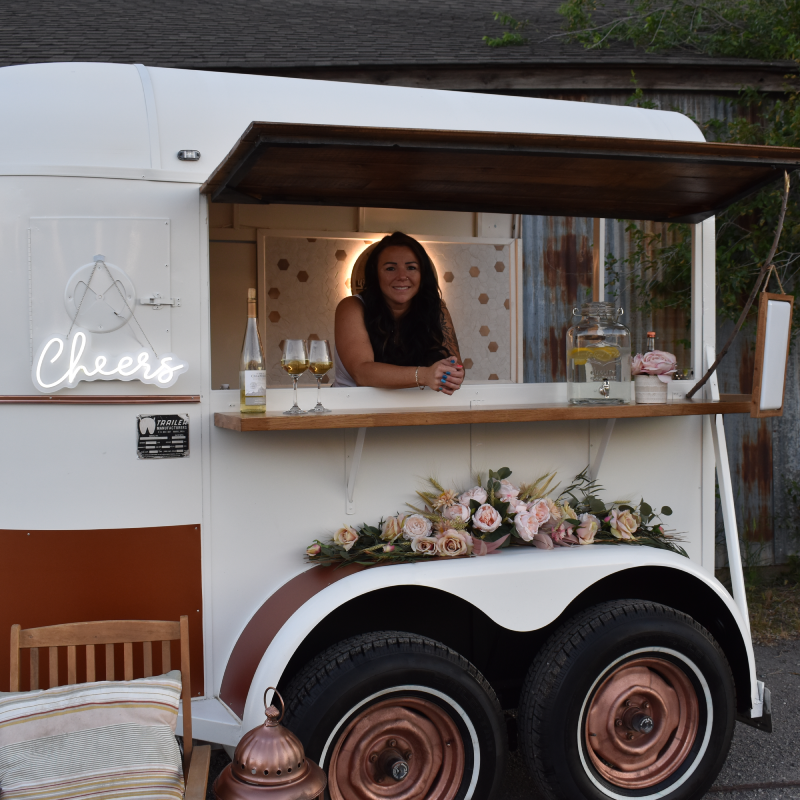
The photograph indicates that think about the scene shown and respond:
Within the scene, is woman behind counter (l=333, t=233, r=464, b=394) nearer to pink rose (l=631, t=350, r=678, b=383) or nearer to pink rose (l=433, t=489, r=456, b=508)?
pink rose (l=433, t=489, r=456, b=508)

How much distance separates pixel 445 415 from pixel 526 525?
0.52 metres

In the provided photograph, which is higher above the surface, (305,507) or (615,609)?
(305,507)

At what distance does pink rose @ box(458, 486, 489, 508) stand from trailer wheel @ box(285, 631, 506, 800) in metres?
0.53

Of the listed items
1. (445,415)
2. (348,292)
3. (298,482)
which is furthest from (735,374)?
(298,482)

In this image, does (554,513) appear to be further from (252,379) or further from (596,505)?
(252,379)

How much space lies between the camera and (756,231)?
5.39m

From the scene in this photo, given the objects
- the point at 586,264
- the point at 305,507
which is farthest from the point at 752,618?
the point at 305,507

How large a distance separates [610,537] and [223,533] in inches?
56.3

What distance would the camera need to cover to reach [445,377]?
280 cm

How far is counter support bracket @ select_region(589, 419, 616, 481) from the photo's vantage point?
302cm

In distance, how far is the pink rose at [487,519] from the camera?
8.89ft

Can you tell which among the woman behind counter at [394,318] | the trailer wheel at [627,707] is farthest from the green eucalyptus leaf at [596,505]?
the woman behind counter at [394,318]

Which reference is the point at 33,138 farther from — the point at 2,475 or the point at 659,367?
the point at 659,367

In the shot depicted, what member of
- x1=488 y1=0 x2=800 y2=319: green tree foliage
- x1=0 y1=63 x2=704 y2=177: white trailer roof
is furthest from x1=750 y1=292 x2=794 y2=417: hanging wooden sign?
x1=488 y1=0 x2=800 y2=319: green tree foliage
